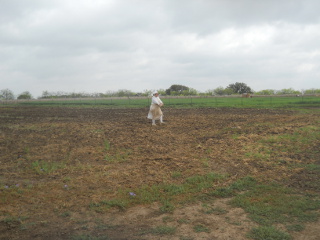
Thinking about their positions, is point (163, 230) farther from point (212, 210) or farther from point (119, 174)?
point (119, 174)

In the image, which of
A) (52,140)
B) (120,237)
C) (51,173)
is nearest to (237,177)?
(120,237)

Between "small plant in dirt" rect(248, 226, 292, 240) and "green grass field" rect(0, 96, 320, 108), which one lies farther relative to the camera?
"green grass field" rect(0, 96, 320, 108)

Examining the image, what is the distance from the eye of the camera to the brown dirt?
4004 millimetres

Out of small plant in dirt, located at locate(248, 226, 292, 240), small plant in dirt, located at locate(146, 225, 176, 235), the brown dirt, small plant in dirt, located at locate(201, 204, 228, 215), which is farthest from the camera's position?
small plant in dirt, located at locate(201, 204, 228, 215)

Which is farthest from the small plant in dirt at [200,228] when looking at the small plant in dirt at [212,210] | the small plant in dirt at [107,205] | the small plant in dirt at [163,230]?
the small plant in dirt at [107,205]

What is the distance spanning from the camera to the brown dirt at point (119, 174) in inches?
158

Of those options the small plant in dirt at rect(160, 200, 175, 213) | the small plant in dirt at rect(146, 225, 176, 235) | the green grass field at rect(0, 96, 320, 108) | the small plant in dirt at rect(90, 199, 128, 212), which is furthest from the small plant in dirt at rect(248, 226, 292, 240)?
the green grass field at rect(0, 96, 320, 108)

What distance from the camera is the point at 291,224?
3.97m

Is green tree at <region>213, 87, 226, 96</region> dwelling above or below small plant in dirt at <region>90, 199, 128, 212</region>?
above

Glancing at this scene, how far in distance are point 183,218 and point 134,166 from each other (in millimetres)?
2834

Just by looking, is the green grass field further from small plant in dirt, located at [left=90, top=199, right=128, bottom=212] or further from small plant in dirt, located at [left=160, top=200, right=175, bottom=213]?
small plant in dirt, located at [left=90, top=199, right=128, bottom=212]

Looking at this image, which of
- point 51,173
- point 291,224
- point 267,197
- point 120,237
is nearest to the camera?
point 120,237

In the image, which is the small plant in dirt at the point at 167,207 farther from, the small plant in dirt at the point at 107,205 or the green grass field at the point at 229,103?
the green grass field at the point at 229,103

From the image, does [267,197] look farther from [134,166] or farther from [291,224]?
[134,166]
